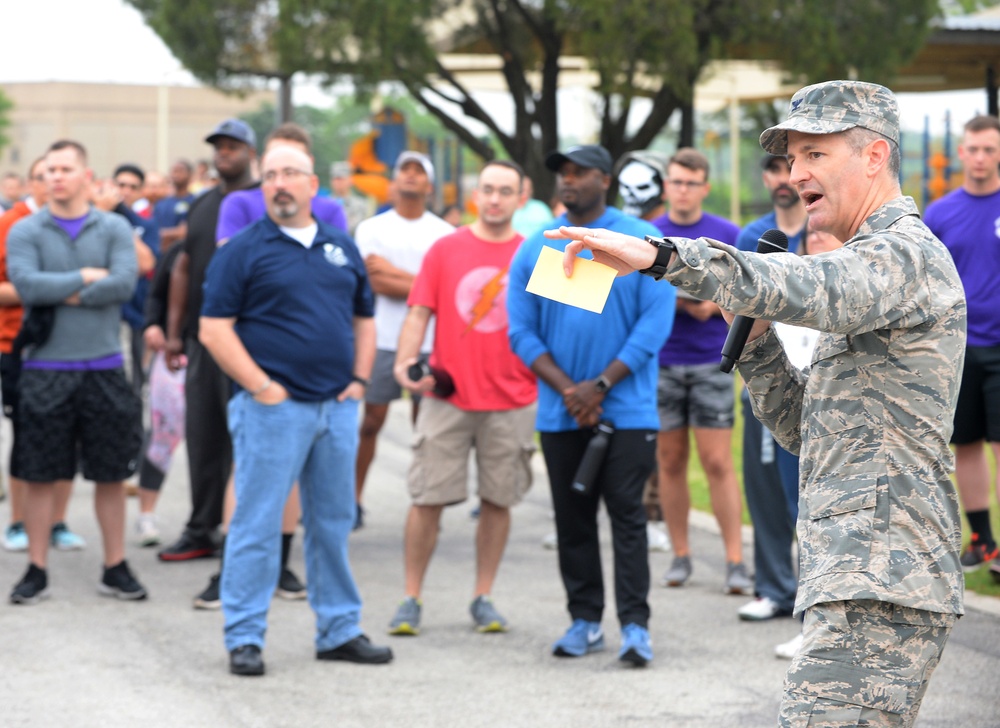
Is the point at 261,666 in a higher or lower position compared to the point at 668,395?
lower

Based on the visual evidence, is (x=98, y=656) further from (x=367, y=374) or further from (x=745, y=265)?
(x=745, y=265)

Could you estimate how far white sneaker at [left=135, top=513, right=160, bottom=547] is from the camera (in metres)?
8.74

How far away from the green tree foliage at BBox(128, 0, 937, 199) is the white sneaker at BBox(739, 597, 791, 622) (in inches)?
475

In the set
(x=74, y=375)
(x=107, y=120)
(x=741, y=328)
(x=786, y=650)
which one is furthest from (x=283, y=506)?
(x=107, y=120)

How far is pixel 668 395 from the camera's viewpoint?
25.0ft

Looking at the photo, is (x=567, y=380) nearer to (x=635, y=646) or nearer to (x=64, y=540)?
(x=635, y=646)

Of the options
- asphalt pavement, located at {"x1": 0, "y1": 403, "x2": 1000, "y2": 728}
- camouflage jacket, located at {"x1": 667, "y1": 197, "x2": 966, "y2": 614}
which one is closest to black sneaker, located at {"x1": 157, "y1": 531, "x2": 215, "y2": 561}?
asphalt pavement, located at {"x1": 0, "y1": 403, "x2": 1000, "y2": 728}

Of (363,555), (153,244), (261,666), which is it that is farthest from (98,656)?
(153,244)

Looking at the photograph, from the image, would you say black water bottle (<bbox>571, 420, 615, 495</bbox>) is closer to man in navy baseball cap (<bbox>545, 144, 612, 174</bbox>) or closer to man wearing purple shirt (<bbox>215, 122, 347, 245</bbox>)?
man in navy baseball cap (<bbox>545, 144, 612, 174</bbox>)

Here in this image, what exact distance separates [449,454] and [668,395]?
4.81 feet

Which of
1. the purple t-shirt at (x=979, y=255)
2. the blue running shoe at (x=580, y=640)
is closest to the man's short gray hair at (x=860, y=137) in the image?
the blue running shoe at (x=580, y=640)

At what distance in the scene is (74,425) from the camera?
7.44 m

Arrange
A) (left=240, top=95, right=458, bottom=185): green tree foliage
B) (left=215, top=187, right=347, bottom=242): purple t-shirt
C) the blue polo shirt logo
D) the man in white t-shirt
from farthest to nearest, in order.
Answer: (left=240, top=95, right=458, bottom=185): green tree foliage, the man in white t-shirt, (left=215, top=187, right=347, bottom=242): purple t-shirt, the blue polo shirt logo

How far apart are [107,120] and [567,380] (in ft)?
273
